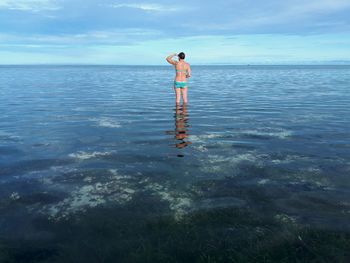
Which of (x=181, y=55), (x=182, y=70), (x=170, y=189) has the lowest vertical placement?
(x=170, y=189)

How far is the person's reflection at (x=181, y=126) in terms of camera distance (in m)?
11.0

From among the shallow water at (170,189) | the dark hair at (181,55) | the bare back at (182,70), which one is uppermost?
the dark hair at (181,55)

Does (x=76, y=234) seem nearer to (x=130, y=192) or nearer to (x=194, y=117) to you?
(x=130, y=192)

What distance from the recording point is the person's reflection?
11.0 meters

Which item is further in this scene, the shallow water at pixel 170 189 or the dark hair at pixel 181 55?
the dark hair at pixel 181 55

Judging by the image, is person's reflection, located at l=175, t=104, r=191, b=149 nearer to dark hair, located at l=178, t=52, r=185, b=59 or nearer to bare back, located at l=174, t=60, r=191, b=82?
bare back, located at l=174, t=60, r=191, b=82

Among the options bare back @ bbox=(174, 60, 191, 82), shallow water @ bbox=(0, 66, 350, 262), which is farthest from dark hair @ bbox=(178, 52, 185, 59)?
shallow water @ bbox=(0, 66, 350, 262)

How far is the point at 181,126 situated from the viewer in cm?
1374

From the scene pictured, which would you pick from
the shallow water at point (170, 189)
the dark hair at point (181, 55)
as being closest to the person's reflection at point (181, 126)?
the shallow water at point (170, 189)

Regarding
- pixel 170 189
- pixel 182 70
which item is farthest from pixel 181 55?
pixel 170 189

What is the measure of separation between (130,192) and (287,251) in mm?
3417

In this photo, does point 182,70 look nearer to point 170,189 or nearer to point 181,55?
point 181,55

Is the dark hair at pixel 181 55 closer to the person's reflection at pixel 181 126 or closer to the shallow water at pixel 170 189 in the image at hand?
the person's reflection at pixel 181 126

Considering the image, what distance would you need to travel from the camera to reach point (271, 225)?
545 centimetres
